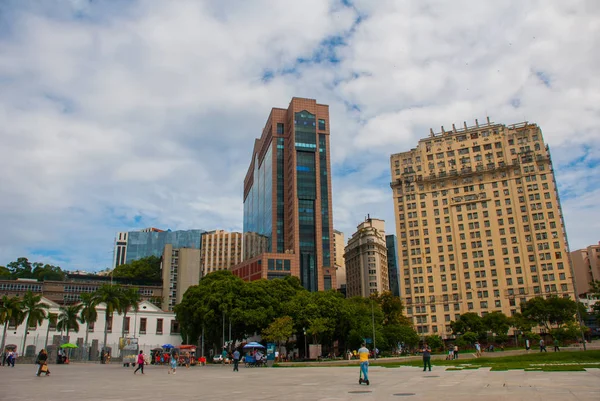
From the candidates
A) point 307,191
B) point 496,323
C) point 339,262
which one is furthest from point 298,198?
point 339,262

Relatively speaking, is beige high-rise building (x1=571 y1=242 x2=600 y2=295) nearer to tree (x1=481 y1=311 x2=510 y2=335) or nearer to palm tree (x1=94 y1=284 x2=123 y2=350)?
tree (x1=481 y1=311 x2=510 y2=335)

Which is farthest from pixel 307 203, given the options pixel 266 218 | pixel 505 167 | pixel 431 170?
pixel 505 167

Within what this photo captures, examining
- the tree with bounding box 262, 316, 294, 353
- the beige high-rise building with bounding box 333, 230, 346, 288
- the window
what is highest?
the beige high-rise building with bounding box 333, 230, 346, 288

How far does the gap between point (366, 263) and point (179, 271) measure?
200 feet

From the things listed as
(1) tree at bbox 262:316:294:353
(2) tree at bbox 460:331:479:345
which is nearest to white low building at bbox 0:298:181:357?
(1) tree at bbox 262:316:294:353

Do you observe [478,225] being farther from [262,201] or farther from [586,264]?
[262,201]

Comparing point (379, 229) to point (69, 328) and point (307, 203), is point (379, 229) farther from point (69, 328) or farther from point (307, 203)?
point (69, 328)

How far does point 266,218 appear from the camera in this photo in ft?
447

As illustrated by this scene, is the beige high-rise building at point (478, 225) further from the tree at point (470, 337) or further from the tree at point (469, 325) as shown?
the tree at point (470, 337)

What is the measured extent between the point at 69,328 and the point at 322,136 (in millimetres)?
81937

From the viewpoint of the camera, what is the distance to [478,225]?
4358 inches

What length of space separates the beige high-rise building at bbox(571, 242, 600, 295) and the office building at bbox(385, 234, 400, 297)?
2290 inches

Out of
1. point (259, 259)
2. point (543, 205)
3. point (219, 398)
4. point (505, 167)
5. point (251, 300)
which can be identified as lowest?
point (219, 398)

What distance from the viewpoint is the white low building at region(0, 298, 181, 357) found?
7238 cm
